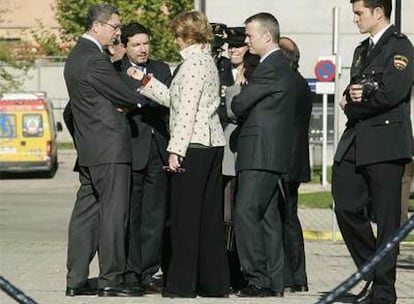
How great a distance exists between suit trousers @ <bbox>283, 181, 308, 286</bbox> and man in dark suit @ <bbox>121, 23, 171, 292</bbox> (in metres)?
1.00

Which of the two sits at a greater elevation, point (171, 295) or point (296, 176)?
point (296, 176)

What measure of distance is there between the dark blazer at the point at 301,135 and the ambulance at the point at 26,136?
2307cm

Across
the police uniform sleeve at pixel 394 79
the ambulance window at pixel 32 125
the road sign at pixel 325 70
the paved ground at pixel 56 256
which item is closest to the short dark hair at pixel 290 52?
the police uniform sleeve at pixel 394 79

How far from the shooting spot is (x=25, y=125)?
108 ft

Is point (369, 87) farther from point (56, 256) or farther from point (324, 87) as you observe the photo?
point (324, 87)

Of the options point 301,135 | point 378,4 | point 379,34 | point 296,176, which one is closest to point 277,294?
point 296,176

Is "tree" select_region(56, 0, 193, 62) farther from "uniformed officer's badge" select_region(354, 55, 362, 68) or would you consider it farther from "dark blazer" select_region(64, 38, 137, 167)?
"uniformed officer's badge" select_region(354, 55, 362, 68)

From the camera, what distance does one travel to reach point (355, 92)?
8633 mm

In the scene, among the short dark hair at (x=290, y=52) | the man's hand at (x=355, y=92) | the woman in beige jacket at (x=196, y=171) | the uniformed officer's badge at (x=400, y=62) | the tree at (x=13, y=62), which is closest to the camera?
the uniformed officer's badge at (x=400, y=62)

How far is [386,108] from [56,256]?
585 centimetres

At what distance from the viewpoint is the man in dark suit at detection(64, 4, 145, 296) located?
9312 millimetres

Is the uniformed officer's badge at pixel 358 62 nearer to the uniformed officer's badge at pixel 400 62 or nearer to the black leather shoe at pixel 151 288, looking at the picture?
the uniformed officer's badge at pixel 400 62

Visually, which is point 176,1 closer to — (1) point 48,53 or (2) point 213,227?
(1) point 48,53

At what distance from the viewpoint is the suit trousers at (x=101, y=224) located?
30.7ft
